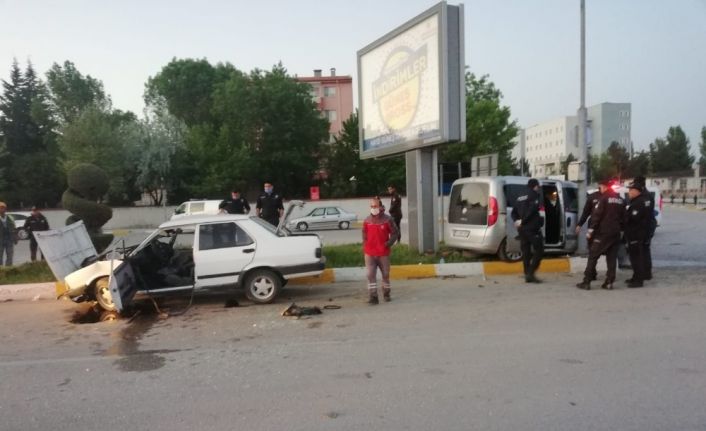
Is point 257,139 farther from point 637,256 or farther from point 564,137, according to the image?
point 564,137

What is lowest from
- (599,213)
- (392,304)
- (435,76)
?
(392,304)

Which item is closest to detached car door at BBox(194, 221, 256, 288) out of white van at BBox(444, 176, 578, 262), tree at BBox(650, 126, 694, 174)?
white van at BBox(444, 176, 578, 262)

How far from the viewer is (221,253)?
298 inches

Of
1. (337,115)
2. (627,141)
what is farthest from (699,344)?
(627,141)

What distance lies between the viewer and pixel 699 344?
16.9 ft

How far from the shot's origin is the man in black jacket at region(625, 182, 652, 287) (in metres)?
8.08

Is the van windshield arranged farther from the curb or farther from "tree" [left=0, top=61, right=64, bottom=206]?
"tree" [left=0, top=61, right=64, bottom=206]

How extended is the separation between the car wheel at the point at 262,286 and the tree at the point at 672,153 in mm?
92081

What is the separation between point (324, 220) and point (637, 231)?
62.7 ft

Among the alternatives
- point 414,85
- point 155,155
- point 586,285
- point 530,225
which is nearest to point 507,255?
point 530,225

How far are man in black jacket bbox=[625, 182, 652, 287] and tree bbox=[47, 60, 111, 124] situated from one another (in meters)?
46.2

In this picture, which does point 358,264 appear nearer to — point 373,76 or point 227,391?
point 373,76

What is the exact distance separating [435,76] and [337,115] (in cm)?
5500

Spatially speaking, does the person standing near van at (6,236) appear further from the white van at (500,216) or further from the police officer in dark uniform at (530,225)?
the police officer in dark uniform at (530,225)
